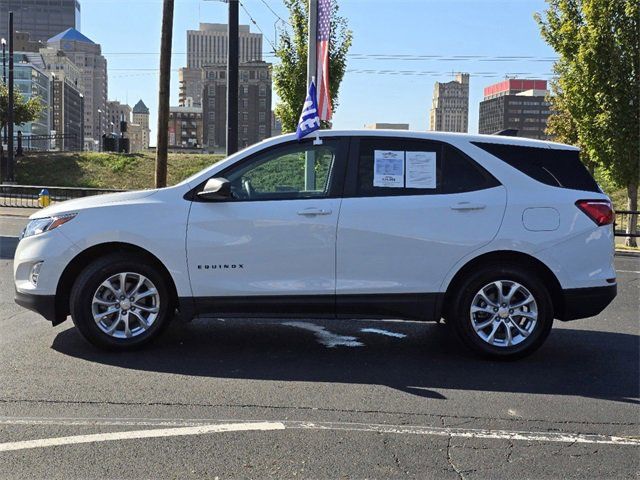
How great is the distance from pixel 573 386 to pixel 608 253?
4.18 feet

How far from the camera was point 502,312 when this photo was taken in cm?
562

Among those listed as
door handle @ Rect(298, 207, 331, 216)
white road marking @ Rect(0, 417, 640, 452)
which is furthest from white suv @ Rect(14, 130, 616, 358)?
white road marking @ Rect(0, 417, 640, 452)

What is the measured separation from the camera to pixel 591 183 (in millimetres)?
5777

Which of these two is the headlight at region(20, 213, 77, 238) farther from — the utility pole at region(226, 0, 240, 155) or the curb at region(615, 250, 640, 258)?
the curb at region(615, 250, 640, 258)

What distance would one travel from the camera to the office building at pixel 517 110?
9156 cm

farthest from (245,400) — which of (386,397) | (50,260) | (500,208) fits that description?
(500,208)

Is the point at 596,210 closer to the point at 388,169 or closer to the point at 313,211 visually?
the point at 388,169

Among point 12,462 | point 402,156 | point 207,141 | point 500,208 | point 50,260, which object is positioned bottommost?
point 12,462

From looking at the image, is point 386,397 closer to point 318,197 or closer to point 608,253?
point 318,197

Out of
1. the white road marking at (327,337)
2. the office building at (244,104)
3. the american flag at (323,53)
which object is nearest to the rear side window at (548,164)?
the white road marking at (327,337)

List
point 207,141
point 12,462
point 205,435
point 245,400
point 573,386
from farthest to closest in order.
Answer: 1. point 207,141
2. point 573,386
3. point 245,400
4. point 205,435
5. point 12,462

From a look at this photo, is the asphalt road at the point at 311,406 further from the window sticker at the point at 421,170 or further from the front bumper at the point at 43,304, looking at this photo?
the window sticker at the point at 421,170

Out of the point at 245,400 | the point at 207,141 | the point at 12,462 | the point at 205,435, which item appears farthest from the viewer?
the point at 207,141

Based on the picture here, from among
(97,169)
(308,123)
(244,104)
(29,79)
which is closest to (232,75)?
(308,123)
